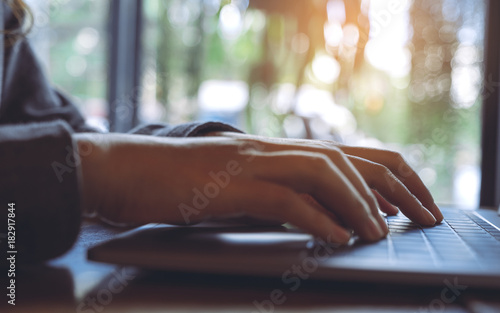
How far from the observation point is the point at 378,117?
199 cm

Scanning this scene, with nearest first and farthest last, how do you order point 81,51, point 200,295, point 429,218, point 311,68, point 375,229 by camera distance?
point 200,295 < point 375,229 < point 429,218 < point 81,51 < point 311,68

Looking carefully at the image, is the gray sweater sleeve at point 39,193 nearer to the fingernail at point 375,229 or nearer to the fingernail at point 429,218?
the fingernail at point 375,229

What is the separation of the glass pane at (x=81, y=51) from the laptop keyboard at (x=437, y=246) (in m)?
1.70

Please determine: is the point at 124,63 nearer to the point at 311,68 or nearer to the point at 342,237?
the point at 311,68

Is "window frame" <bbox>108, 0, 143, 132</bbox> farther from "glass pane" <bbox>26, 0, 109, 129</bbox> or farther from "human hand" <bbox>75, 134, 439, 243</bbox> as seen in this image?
"human hand" <bbox>75, 134, 439, 243</bbox>

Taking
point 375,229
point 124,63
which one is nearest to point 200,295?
point 375,229

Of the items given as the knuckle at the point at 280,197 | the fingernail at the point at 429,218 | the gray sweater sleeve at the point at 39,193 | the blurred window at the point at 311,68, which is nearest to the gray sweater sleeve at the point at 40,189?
the gray sweater sleeve at the point at 39,193

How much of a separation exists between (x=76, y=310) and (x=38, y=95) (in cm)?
79

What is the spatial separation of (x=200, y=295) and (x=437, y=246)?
239mm

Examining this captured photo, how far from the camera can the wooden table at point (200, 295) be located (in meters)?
0.34

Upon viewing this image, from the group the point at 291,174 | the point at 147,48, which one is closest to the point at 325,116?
the point at 147,48

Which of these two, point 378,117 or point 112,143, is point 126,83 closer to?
point 378,117

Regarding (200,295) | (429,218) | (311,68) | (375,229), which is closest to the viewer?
(200,295)

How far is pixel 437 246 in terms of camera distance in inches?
17.8
